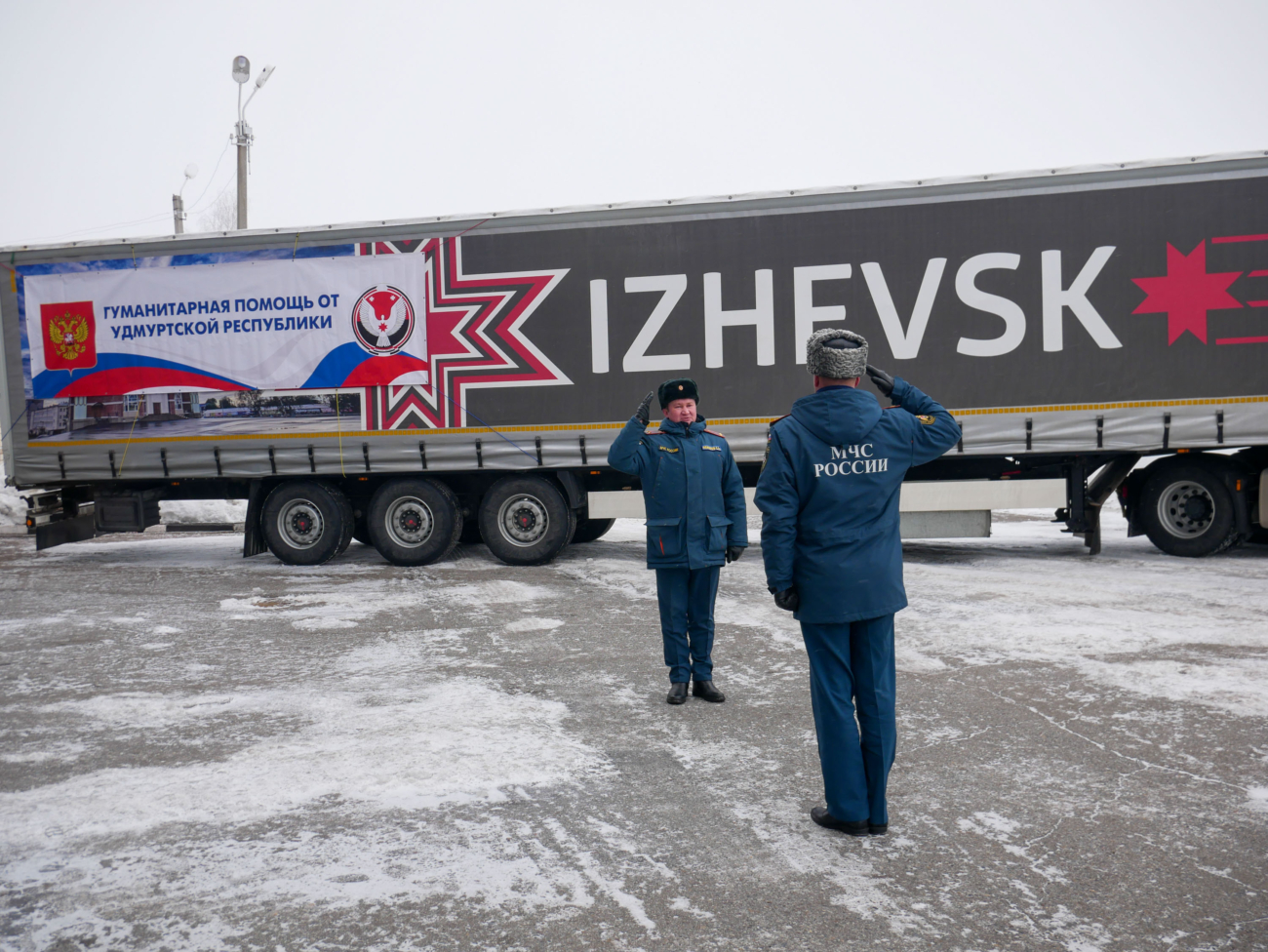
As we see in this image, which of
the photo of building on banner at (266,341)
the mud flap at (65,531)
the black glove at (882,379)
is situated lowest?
the mud flap at (65,531)

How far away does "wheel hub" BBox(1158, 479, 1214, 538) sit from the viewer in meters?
9.95

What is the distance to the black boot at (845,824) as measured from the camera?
11.3ft

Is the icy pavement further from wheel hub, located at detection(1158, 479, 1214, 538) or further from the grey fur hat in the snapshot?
wheel hub, located at detection(1158, 479, 1214, 538)

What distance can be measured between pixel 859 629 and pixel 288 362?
8565mm

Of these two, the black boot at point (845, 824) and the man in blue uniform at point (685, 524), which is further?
the man in blue uniform at point (685, 524)

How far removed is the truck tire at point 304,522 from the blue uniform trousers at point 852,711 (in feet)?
27.0

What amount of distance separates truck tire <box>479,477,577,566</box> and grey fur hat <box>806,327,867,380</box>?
7.03 m

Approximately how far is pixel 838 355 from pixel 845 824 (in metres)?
1.72

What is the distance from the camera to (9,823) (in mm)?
3686

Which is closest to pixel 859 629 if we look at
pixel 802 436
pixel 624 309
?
pixel 802 436

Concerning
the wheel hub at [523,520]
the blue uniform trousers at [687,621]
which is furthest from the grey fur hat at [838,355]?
the wheel hub at [523,520]

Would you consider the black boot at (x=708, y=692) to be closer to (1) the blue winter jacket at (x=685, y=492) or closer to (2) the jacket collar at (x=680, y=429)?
(1) the blue winter jacket at (x=685, y=492)

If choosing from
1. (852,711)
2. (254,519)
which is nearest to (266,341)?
(254,519)

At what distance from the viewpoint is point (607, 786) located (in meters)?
3.97
